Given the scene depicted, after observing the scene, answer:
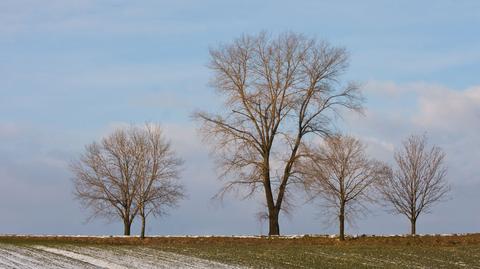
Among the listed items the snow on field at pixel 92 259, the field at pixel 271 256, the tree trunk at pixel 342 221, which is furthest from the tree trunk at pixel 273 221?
the snow on field at pixel 92 259

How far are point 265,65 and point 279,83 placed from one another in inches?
63.8

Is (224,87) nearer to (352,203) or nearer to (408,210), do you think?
(352,203)

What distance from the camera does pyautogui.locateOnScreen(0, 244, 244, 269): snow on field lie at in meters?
25.4

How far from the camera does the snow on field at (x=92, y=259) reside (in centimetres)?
2541

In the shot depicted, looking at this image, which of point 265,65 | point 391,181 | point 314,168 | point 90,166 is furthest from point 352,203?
point 90,166

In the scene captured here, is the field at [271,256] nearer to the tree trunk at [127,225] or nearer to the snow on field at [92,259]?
the snow on field at [92,259]

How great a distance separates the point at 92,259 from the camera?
28219 millimetres

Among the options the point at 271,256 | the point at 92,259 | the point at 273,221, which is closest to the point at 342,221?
the point at 273,221

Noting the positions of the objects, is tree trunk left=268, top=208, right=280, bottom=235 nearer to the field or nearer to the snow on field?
the field

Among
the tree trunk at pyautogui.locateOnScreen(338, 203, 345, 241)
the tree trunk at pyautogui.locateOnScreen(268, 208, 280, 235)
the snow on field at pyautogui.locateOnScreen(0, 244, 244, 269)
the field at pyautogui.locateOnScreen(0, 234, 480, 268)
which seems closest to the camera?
the snow on field at pyautogui.locateOnScreen(0, 244, 244, 269)

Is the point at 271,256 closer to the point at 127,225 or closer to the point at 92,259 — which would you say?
the point at 92,259

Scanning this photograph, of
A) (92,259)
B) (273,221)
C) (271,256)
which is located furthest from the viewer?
(273,221)

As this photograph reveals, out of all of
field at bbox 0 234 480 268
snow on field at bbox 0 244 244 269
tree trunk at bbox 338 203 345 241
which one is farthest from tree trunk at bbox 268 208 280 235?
snow on field at bbox 0 244 244 269

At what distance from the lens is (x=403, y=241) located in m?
39.0
